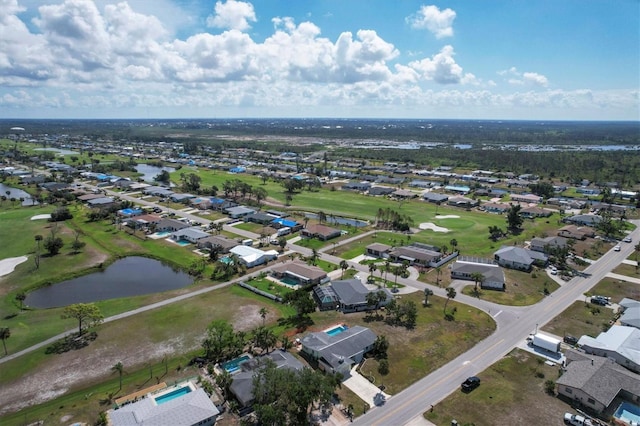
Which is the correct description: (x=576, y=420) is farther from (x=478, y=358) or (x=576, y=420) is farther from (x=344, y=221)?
(x=344, y=221)

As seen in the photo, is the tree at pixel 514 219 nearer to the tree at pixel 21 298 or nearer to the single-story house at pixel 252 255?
the single-story house at pixel 252 255

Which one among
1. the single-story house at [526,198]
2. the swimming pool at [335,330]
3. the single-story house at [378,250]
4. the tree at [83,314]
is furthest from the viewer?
the single-story house at [526,198]

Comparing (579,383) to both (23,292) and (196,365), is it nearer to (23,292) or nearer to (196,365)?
(196,365)

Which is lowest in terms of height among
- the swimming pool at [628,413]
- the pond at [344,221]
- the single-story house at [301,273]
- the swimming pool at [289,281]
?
the swimming pool at [628,413]

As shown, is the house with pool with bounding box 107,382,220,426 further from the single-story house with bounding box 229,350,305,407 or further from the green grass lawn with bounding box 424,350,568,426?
the green grass lawn with bounding box 424,350,568,426

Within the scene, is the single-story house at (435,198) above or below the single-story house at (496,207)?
above

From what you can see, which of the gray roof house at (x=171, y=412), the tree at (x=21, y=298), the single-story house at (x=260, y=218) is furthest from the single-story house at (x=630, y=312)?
the tree at (x=21, y=298)

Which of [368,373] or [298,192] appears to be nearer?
[368,373]

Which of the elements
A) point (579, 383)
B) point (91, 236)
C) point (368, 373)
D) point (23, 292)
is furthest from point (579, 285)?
point (91, 236)
